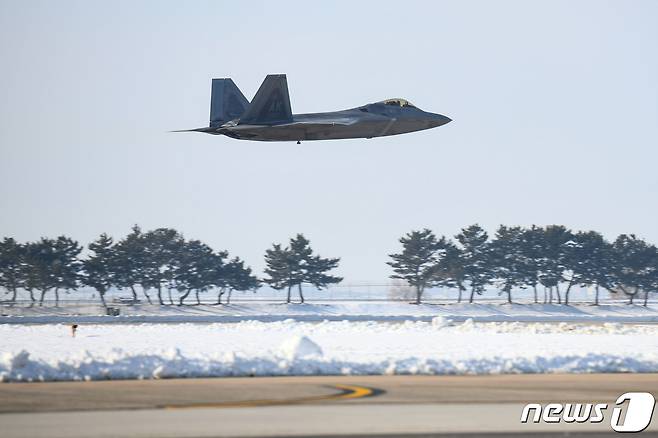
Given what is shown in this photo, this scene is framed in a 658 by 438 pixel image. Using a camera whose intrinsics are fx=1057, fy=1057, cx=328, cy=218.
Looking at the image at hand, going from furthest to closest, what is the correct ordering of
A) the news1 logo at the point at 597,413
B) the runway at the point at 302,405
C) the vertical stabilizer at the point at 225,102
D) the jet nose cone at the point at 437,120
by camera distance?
1. the vertical stabilizer at the point at 225,102
2. the jet nose cone at the point at 437,120
3. the news1 logo at the point at 597,413
4. the runway at the point at 302,405

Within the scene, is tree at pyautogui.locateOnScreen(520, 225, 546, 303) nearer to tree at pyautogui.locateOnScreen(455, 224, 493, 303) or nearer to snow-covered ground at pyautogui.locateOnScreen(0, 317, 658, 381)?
tree at pyautogui.locateOnScreen(455, 224, 493, 303)

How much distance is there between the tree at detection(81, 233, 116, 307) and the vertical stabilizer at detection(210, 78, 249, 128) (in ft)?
196

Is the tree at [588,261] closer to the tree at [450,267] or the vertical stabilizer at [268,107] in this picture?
the tree at [450,267]

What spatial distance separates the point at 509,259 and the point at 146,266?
4085 cm

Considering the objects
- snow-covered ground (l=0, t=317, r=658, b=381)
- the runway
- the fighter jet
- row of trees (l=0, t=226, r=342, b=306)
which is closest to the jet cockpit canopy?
the fighter jet

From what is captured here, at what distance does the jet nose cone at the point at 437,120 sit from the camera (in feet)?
171

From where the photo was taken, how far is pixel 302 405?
18.8m

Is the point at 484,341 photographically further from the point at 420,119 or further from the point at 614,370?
the point at 420,119

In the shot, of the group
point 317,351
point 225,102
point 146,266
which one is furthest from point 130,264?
point 317,351

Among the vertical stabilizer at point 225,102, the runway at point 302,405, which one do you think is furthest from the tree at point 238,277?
the runway at point 302,405

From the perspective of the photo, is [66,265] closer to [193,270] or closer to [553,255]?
[193,270]

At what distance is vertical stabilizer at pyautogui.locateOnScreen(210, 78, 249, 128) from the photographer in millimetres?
56344

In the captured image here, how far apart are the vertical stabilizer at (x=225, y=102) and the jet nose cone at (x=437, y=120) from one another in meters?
10.8

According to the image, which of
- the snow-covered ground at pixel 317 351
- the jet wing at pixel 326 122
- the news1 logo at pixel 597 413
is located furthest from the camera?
the jet wing at pixel 326 122
